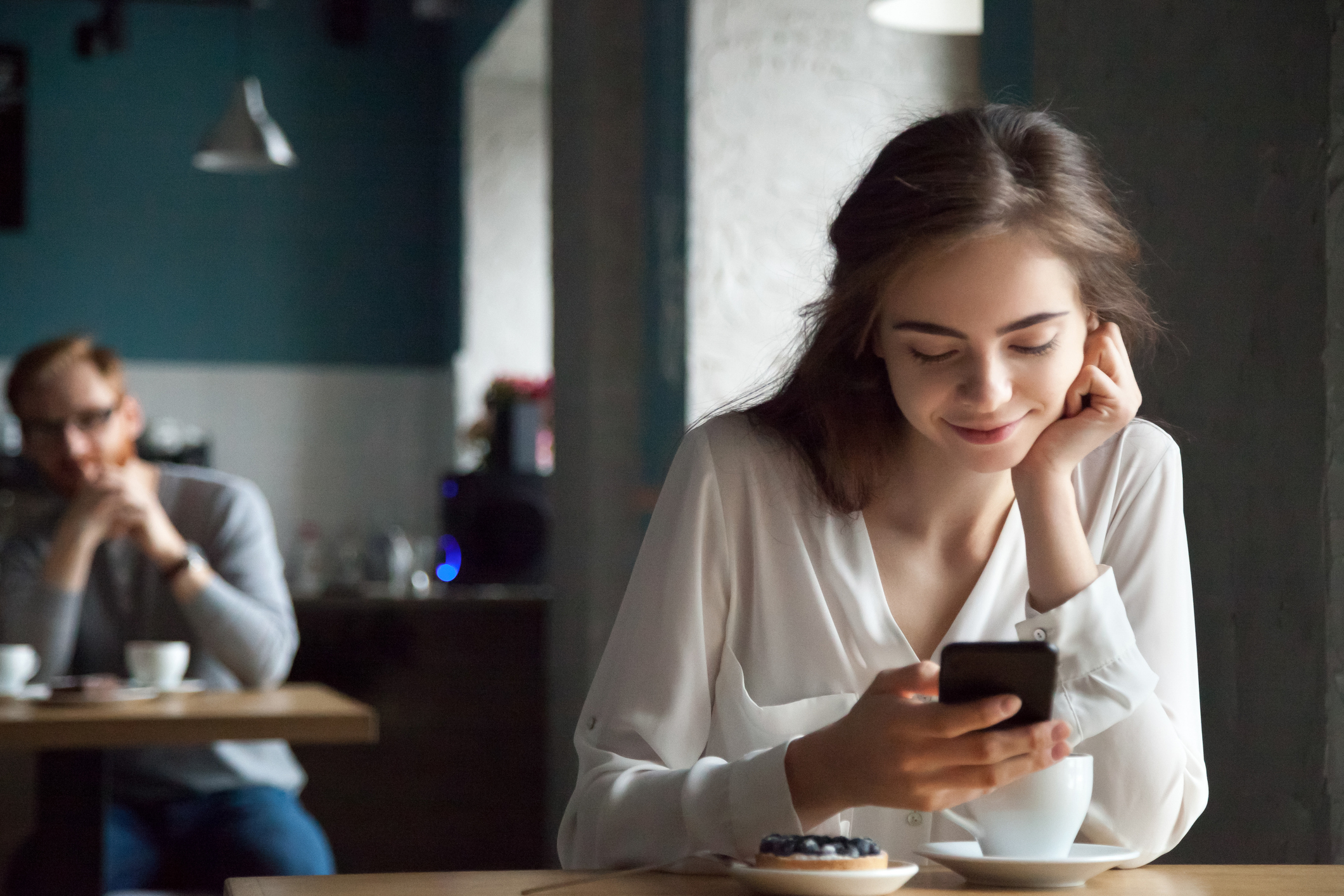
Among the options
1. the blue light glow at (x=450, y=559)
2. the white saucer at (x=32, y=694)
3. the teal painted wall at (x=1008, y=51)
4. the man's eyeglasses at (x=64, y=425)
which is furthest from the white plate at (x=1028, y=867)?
the blue light glow at (x=450, y=559)

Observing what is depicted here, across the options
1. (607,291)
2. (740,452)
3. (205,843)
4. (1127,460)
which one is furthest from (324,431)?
(1127,460)

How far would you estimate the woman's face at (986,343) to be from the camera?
1289 mm

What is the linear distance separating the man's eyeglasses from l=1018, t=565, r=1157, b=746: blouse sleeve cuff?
207 centimetres

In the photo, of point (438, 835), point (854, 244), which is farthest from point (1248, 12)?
point (438, 835)

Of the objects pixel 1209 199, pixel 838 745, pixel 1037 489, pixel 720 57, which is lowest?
pixel 838 745

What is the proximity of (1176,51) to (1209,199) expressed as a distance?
0.64ft

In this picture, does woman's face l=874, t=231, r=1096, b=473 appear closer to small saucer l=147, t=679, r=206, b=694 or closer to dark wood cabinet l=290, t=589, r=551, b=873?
small saucer l=147, t=679, r=206, b=694

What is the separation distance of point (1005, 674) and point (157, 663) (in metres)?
1.94

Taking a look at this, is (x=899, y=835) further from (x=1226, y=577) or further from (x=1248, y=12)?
(x=1248, y=12)

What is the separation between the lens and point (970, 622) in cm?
140

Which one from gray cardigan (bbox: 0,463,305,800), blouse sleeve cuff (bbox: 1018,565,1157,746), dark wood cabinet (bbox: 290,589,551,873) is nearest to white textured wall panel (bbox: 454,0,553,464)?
dark wood cabinet (bbox: 290,589,551,873)

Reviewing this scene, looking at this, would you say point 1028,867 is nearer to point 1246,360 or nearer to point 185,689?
point 1246,360

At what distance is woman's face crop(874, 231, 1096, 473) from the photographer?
1289mm

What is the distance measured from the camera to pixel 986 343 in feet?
4.21
